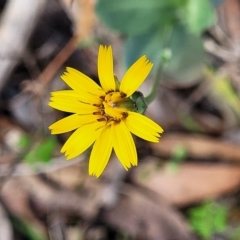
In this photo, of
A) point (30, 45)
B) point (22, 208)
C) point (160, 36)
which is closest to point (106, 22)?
point (160, 36)

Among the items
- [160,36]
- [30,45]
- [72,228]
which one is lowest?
[72,228]

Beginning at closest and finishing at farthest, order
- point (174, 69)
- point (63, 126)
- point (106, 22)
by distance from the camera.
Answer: point (63, 126) → point (106, 22) → point (174, 69)

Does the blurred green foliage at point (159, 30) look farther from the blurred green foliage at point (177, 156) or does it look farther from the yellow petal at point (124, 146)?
the yellow petal at point (124, 146)

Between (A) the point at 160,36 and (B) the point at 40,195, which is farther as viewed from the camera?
(B) the point at 40,195

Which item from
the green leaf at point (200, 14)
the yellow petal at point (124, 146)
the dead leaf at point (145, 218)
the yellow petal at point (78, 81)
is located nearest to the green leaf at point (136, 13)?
the green leaf at point (200, 14)

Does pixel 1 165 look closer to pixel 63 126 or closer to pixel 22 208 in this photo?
pixel 22 208

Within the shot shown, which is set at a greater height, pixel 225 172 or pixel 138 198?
pixel 225 172

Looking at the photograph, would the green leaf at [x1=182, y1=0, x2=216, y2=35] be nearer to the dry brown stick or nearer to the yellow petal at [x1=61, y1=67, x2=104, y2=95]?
the yellow petal at [x1=61, y1=67, x2=104, y2=95]

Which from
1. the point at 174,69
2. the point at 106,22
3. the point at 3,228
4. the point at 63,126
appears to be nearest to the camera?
the point at 63,126
